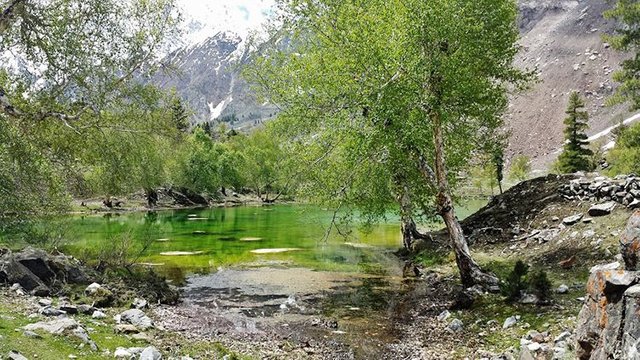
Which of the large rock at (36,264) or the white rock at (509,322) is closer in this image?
the white rock at (509,322)

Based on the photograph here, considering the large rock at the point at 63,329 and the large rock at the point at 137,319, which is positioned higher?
the large rock at the point at 63,329

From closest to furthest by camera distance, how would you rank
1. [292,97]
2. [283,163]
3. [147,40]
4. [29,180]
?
[29,180] → [147,40] → [292,97] → [283,163]

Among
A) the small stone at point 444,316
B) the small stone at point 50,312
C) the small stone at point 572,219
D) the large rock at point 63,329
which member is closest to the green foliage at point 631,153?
the small stone at point 572,219

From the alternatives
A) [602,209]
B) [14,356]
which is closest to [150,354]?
[14,356]

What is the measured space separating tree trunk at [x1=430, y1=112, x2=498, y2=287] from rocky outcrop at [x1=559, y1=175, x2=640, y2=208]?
688cm

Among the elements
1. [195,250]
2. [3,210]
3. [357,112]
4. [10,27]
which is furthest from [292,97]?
[195,250]

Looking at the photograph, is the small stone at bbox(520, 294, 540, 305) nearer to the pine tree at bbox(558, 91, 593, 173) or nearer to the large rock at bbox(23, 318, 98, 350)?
the large rock at bbox(23, 318, 98, 350)

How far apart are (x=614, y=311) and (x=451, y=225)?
1050 centimetres

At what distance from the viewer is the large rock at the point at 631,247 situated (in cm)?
819

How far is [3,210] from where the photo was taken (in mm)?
17734

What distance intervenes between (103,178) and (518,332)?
45.3 ft

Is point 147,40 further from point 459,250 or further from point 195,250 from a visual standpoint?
point 195,250

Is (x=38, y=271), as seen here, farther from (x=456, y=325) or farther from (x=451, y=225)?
(x=451, y=225)

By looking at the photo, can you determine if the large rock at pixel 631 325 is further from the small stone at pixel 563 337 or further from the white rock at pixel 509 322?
the white rock at pixel 509 322
